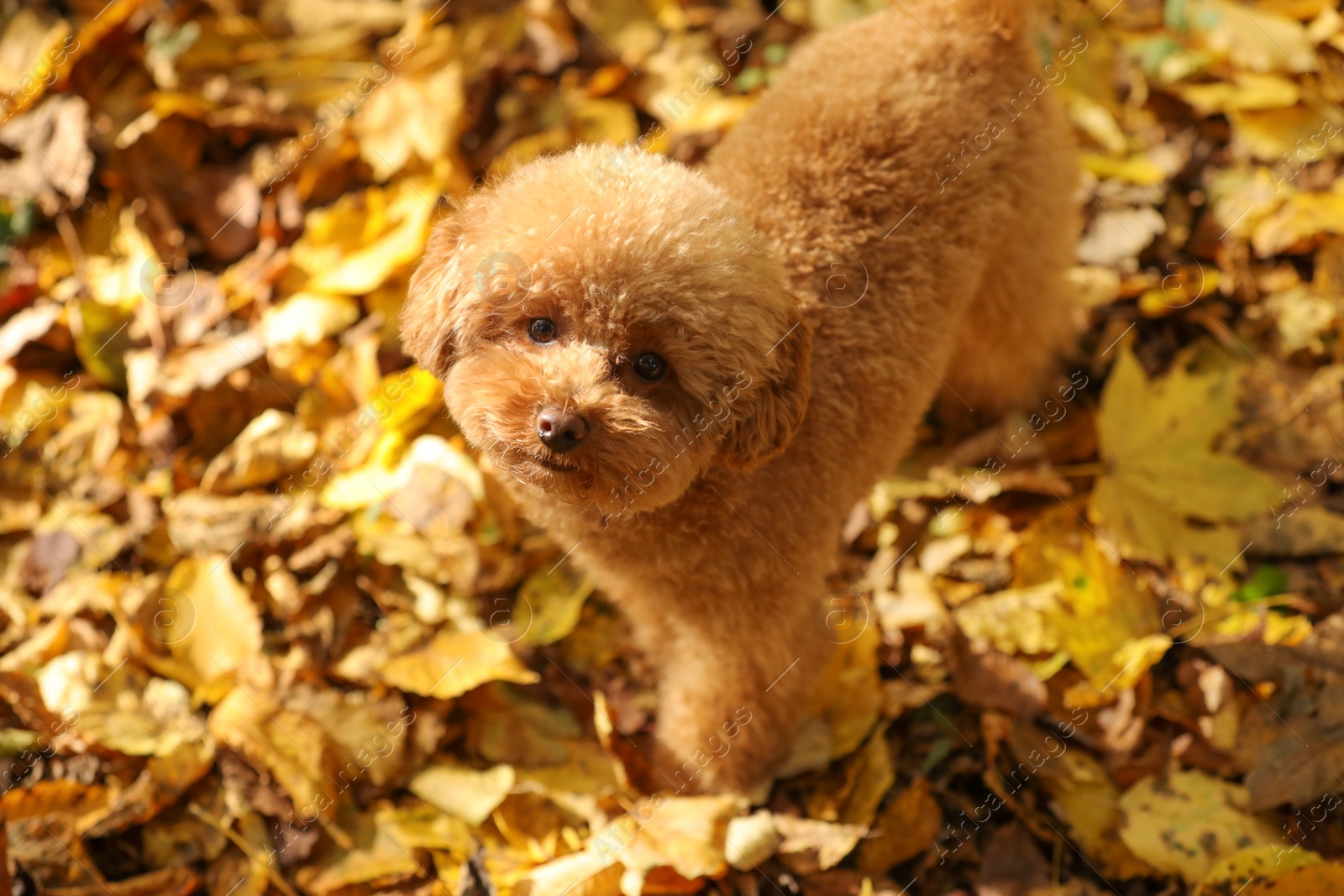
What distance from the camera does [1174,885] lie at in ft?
7.52

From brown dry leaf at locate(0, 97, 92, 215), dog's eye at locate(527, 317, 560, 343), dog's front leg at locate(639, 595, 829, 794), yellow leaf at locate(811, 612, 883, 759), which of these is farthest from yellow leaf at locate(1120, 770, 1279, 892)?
brown dry leaf at locate(0, 97, 92, 215)

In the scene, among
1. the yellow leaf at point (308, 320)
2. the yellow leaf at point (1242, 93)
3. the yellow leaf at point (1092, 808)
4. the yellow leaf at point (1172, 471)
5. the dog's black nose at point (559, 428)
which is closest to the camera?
the dog's black nose at point (559, 428)

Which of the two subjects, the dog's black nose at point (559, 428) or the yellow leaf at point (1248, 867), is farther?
the yellow leaf at point (1248, 867)

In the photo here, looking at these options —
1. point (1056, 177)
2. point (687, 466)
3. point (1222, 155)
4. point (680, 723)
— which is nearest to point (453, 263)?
point (687, 466)

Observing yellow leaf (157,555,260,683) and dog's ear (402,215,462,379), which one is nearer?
dog's ear (402,215,462,379)

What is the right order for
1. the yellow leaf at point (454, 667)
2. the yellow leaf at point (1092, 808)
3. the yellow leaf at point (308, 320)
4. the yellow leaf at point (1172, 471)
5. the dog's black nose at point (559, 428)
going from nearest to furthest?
the dog's black nose at point (559, 428)
the yellow leaf at point (1092, 808)
the yellow leaf at point (454, 667)
the yellow leaf at point (1172, 471)
the yellow leaf at point (308, 320)

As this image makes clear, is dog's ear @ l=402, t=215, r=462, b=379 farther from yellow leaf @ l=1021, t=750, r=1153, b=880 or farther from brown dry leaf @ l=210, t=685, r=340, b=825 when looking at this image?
yellow leaf @ l=1021, t=750, r=1153, b=880

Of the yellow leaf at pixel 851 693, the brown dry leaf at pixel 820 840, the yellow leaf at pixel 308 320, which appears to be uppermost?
the yellow leaf at pixel 308 320

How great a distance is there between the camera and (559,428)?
1799 mm

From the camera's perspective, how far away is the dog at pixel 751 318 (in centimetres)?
186

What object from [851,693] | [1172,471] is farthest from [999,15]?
[851,693]

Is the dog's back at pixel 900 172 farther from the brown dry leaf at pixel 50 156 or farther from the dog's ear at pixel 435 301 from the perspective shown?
the brown dry leaf at pixel 50 156

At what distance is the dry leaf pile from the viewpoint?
2.39m

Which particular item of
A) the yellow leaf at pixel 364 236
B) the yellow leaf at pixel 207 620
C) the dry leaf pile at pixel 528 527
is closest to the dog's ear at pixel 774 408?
the dry leaf pile at pixel 528 527
